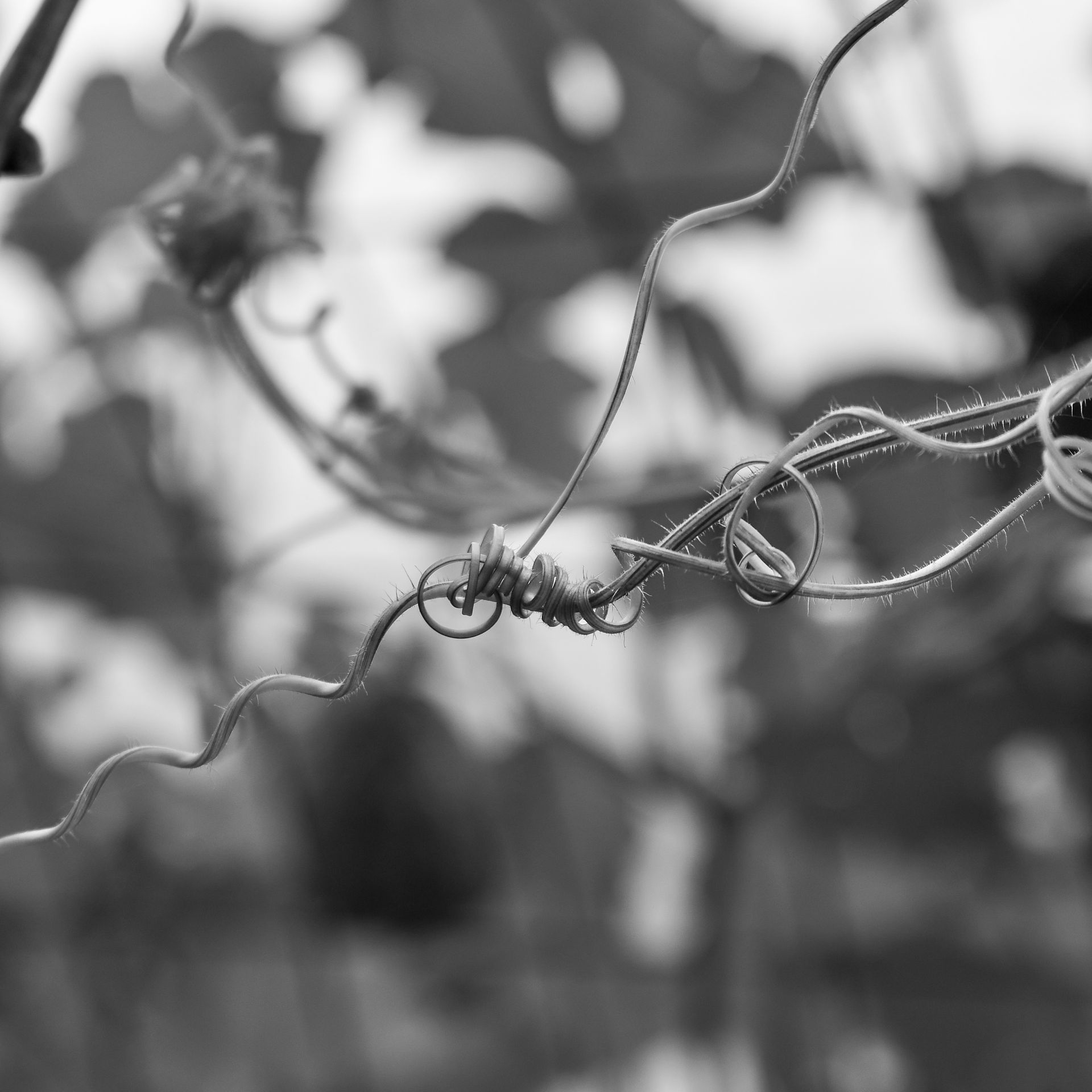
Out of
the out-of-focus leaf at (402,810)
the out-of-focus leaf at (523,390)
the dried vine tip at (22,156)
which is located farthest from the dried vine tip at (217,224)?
the out-of-focus leaf at (402,810)

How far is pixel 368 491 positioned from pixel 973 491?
0.46 metres

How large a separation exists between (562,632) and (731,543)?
1270mm

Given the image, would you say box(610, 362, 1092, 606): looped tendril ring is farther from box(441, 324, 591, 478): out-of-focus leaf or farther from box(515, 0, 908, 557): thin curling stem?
box(441, 324, 591, 478): out-of-focus leaf

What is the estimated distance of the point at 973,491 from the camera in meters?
0.78

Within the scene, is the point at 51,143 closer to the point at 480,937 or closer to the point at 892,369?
the point at 892,369

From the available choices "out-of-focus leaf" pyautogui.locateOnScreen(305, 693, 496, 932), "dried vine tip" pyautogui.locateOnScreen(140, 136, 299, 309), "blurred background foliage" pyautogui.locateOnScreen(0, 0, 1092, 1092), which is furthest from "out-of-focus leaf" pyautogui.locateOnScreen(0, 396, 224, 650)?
"dried vine tip" pyautogui.locateOnScreen(140, 136, 299, 309)

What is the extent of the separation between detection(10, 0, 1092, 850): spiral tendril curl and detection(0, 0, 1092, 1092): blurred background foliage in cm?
10

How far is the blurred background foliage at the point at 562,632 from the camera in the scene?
0.81 meters

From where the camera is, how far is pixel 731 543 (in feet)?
0.74

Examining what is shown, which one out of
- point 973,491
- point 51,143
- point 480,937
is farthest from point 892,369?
point 480,937

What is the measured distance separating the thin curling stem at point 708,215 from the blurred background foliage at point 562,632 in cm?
10

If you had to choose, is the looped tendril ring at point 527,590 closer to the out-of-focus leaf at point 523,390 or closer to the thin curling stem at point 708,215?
the thin curling stem at point 708,215

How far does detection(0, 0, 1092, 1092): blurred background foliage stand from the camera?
81 centimetres

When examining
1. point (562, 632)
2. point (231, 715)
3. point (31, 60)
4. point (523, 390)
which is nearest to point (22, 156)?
point (31, 60)
